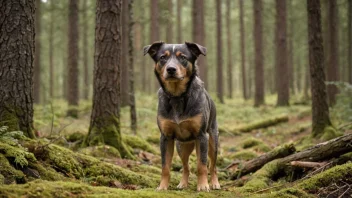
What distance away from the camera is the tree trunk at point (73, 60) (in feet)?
57.0

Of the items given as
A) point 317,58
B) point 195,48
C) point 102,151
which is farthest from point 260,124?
point 195,48

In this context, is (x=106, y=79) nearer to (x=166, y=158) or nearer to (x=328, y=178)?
(x=166, y=158)

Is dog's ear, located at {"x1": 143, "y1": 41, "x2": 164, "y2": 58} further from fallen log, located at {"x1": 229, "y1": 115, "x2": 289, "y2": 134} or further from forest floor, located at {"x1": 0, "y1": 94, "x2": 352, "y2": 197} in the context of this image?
fallen log, located at {"x1": 229, "y1": 115, "x2": 289, "y2": 134}

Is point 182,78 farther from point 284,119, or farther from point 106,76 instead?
point 284,119

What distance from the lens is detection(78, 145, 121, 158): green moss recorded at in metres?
7.81

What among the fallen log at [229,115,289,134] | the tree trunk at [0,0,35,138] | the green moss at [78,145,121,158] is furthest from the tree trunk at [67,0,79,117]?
the tree trunk at [0,0,35,138]

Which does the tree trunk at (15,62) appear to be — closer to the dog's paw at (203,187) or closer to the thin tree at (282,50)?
the dog's paw at (203,187)

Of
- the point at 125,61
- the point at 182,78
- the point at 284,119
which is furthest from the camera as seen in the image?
the point at 125,61

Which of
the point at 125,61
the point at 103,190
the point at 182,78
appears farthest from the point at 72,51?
the point at 103,190

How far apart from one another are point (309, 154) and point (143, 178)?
10.2ft

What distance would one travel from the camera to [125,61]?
68.9ft

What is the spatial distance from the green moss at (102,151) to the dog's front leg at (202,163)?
102 inches

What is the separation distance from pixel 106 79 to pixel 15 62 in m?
2.78

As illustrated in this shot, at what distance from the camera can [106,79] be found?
8406 millimetres
